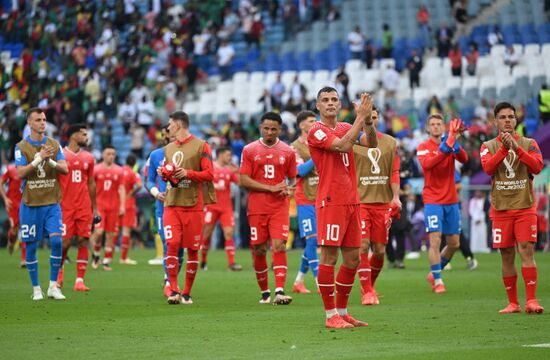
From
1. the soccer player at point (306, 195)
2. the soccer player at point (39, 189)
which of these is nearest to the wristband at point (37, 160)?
the soccer player at point (39, 189)

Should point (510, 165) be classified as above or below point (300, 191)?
above

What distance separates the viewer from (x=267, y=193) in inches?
600

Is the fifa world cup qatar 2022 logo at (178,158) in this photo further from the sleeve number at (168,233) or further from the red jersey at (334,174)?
the red jersey at (334,174)

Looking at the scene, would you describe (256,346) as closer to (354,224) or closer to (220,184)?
(354,224)

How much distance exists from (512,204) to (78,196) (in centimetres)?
738

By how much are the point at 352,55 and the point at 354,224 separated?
30.3m

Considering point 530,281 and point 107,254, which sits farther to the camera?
point 107,254

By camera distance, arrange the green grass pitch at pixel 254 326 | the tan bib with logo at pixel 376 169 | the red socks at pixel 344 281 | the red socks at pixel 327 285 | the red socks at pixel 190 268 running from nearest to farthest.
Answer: the green grass pitch at pixel 254 326, the red socks at pixel 327 285, the red socks at pixel 344 281, the tan bib with logo at pixel 376 169, the red socks at pixel 190 268

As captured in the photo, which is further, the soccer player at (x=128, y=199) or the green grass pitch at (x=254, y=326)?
the soccer player at (x=128, y=199)

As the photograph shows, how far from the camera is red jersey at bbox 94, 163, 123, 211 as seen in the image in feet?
80.3

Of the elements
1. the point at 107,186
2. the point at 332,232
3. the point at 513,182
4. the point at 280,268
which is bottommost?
the point at 280,268

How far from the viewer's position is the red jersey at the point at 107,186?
80.3 feet

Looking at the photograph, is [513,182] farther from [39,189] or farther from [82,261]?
[82,261]

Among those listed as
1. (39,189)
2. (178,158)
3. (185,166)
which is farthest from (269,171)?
(39,189)
